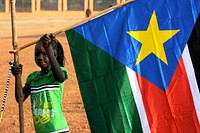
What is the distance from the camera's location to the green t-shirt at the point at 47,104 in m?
4.75

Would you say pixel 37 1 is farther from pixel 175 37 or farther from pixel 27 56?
pixel 175 37

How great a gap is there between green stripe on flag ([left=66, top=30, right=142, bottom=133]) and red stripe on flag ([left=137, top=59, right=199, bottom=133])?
0.37 feet

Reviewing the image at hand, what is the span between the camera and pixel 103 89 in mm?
4984

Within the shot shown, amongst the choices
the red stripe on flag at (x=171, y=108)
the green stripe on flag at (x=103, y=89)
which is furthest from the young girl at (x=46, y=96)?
the red stripe on flag at (x=171, y=108)

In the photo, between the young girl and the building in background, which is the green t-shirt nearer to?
the young girl

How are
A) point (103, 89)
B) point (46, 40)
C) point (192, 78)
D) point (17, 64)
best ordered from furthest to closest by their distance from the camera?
point (192, 78) < point (103, 89) < point (17, 64) < point (46, 40)

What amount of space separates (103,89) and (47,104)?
19.1 inches

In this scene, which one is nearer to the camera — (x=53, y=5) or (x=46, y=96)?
(x=46, y=96)

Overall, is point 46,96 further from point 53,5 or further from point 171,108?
point 53,5

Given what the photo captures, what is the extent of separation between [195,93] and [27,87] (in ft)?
4.25

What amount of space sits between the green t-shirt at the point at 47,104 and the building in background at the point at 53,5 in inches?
1875

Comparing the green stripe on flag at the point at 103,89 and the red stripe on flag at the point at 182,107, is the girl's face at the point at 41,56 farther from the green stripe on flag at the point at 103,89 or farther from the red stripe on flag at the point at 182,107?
the red stripe on flag at the point at 182,107

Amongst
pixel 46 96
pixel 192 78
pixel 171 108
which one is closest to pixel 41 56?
pixel 46 96

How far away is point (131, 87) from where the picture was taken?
199 inches
